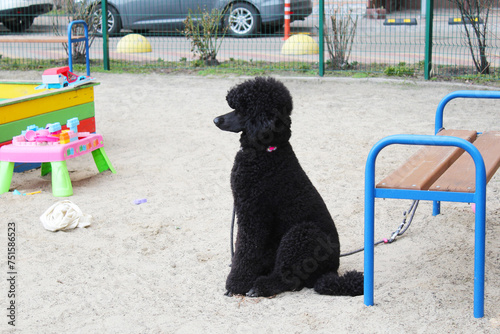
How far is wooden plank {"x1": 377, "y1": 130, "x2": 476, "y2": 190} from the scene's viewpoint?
2.80 meters

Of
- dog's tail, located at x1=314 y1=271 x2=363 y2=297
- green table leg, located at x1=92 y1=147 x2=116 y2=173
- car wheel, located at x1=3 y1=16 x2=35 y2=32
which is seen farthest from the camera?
car wheel, located at x1=3 y1=16 x2=35 y2=32

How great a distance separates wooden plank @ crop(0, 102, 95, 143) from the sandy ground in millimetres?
419

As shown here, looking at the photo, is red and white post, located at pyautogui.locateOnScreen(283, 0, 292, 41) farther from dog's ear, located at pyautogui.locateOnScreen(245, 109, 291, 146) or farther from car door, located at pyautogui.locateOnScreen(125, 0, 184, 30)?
dog's ear, located at pyautogui.locateOnScreen(245, 109, 291, 146)

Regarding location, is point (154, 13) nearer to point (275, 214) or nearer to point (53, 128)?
point (53, 128)

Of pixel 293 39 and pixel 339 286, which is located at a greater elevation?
pixel 293 39

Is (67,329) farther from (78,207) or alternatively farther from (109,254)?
(78,207)

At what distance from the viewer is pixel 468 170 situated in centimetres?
306

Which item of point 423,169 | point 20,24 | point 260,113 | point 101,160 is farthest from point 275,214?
point 20,24

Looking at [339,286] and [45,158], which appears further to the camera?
[45,158]

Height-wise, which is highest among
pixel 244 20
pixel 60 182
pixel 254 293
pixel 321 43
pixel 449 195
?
pixel 244 20

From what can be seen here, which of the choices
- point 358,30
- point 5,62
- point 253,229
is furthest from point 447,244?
point 5,62

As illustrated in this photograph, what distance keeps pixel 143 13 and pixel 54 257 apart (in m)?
9.02

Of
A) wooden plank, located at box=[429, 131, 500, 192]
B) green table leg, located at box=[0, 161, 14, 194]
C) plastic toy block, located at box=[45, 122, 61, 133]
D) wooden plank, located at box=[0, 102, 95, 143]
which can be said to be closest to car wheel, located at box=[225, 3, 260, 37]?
wooden plank, located at box=[0, 102, 95, 143]

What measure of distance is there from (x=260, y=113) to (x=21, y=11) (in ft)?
34.8
